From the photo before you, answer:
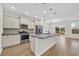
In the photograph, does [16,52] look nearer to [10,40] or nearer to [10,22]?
[10,40]

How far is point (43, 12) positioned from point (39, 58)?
217 cm

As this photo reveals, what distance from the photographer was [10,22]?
532 centimetres

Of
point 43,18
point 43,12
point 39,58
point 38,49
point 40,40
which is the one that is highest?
point 43,12

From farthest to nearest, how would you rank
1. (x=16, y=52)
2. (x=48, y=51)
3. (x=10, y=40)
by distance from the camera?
(x=10, y=40)
(x=48, y=51)
(x=16, y=52)

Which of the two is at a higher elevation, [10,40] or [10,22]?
[10,22]

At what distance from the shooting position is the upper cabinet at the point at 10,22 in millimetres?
5089

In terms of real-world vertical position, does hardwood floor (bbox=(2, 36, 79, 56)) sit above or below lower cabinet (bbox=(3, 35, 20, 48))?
below

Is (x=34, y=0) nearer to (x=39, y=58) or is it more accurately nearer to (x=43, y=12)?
(x=43, y=12)

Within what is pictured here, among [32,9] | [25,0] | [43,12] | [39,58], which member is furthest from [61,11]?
[39,58]

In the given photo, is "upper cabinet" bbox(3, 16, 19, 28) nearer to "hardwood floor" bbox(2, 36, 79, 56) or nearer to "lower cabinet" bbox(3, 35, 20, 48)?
"lower cabinet" bbox(3, 35, 20, 48)

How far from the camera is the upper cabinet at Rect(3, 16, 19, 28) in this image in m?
5.09

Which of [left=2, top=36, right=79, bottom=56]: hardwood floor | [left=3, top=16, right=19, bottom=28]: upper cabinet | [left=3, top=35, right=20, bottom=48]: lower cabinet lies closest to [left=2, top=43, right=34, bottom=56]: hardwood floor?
[left=2, top=36, right=79, bottom=56]: hardwood floor

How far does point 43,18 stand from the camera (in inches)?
170

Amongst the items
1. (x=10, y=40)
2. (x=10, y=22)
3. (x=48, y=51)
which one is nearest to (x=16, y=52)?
(x=10, y=40)
